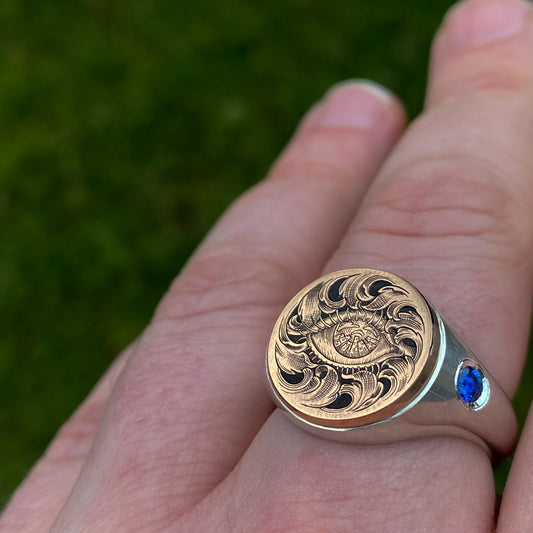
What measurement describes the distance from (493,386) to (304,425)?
1.53ft

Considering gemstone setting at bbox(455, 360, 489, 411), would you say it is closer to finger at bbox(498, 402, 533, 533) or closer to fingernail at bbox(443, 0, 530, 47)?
finger at bbox(498, 402, 533, 533)

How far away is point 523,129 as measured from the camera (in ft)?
7.17

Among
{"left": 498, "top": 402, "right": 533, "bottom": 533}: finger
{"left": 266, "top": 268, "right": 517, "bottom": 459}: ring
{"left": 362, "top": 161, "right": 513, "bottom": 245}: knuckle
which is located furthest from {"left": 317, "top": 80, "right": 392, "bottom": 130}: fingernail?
{"left": 498, "top": 402, "right": 533, "bottom": 533}: finger

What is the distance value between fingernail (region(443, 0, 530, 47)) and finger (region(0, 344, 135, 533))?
66.5 inches

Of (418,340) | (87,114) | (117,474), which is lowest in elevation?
(87,114)

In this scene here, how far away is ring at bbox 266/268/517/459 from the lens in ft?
4.62

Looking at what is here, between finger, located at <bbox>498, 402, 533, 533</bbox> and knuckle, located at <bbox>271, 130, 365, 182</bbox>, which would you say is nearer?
finger, located at <bbox>498, 402, 533, 533</bbox>

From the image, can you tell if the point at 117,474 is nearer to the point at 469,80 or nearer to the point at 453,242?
the point at 453,242

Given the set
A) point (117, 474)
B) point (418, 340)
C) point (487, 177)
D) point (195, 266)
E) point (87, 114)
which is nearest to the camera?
point (418, 340)

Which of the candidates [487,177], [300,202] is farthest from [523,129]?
[300,202]

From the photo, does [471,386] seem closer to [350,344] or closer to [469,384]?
[469,384]

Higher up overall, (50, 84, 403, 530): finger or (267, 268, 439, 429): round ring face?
(267, 268, 439, 429): round ring face

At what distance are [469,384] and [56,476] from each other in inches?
52.8

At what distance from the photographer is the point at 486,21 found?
243 centimetres
